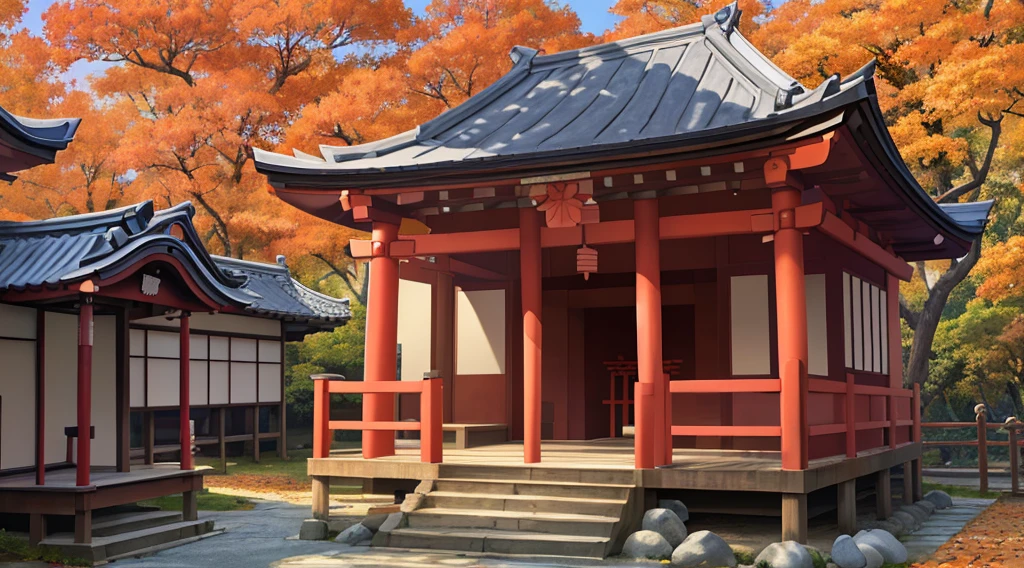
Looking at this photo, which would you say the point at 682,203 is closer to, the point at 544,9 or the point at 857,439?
the point at 857,439

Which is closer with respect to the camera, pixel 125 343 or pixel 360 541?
pixel 360 541

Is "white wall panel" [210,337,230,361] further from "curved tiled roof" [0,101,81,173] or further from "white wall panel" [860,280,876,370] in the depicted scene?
"white wall panel" [860,280,876,370]

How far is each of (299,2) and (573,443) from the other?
62.3ft

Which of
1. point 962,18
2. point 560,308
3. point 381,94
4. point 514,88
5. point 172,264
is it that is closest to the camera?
point 172,264

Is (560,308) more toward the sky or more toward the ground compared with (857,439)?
more toward the sky

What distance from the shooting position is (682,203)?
44.4ft

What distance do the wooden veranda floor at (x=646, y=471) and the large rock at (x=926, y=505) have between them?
3.55 ft

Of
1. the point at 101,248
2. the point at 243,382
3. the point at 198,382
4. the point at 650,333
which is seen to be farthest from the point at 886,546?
the point at 243,382

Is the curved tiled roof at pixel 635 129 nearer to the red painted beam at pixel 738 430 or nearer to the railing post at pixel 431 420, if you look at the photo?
the railing post at pixel 431 420

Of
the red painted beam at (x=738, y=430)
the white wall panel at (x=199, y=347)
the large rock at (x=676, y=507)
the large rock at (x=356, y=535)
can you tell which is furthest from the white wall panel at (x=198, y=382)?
the red painted beam at (x=738, y=430)

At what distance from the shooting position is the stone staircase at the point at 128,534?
10.4m

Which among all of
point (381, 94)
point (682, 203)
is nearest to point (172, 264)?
point (682, 203)

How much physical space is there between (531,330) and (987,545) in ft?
18.6

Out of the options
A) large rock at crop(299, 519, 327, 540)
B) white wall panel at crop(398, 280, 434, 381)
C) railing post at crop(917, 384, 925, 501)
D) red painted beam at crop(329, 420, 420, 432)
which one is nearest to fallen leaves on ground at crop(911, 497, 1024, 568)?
railing post at crop(917, 384, 925, 501)
